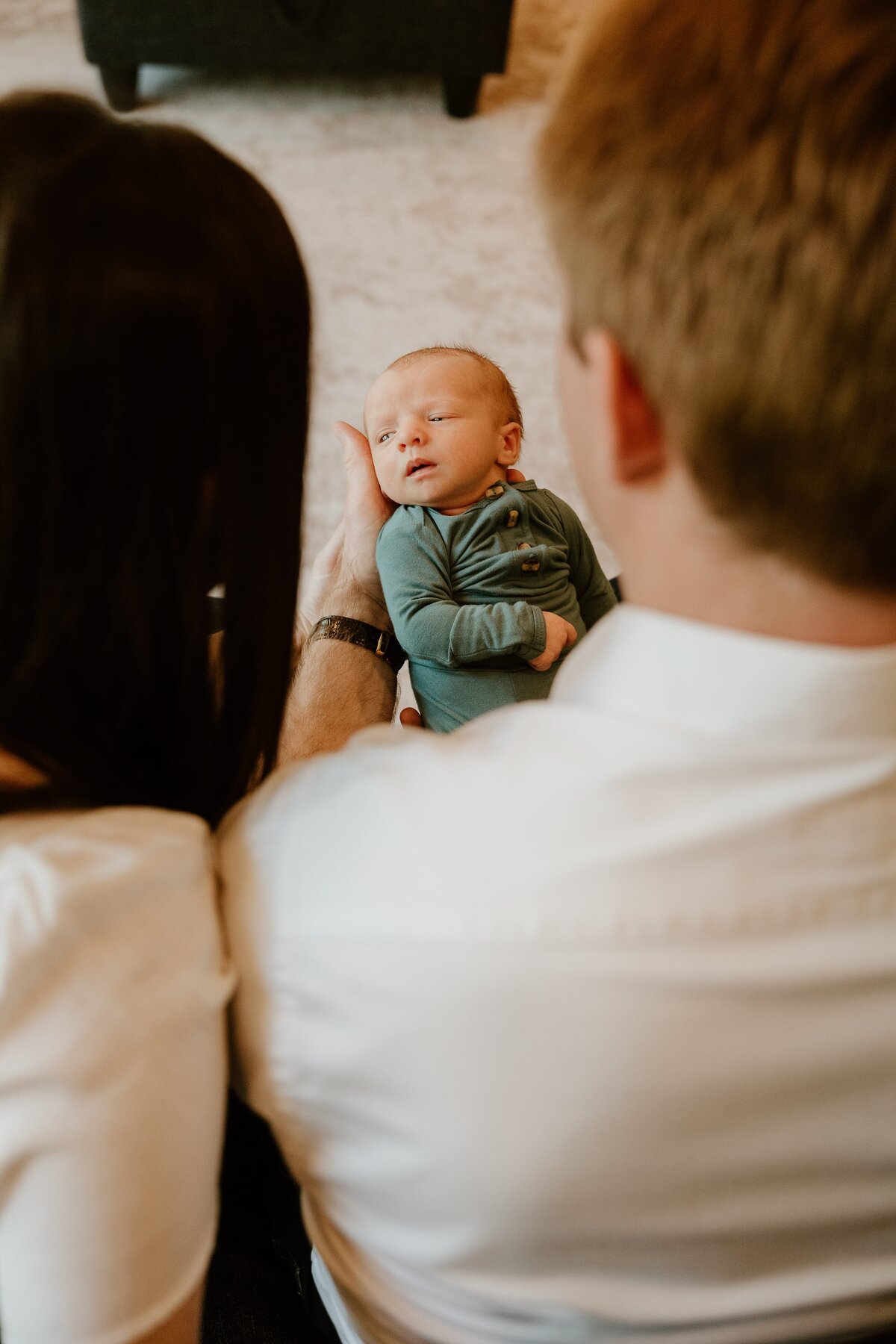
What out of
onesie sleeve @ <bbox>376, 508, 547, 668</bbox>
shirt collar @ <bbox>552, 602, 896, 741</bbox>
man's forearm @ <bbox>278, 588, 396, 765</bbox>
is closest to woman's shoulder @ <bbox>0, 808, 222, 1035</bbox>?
shirt collar @ <bbox>552, 602, 896, 741</bbox>

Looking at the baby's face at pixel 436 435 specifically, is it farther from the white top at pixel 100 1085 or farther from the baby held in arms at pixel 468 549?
the white top at pixel 100 1085

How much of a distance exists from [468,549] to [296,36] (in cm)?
201

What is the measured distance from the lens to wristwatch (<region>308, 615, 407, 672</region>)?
49.8 inches

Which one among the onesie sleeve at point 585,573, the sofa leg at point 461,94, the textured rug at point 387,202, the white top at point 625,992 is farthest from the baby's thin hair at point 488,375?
the sofa leg at point 461,94

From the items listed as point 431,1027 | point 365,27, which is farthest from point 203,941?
point 365,27

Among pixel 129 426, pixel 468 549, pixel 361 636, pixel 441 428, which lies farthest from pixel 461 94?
pixel 129 426

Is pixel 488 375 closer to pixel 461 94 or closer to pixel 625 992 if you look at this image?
pixel 625 992

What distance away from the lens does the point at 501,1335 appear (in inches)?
21.8

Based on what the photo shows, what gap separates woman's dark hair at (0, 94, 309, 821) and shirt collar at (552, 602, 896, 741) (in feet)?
0.78

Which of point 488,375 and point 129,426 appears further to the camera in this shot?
point 488,375

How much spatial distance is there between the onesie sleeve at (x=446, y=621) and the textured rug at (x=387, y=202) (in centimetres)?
72

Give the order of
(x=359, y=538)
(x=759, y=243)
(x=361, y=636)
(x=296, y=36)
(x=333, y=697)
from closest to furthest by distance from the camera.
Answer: (x=759, y=243) < (x=333, y=697) < (x=361, y=636) < (x=359, y=538) < (x=296, y=36)

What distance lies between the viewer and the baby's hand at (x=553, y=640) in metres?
1.26

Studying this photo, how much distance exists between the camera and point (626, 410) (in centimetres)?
51
